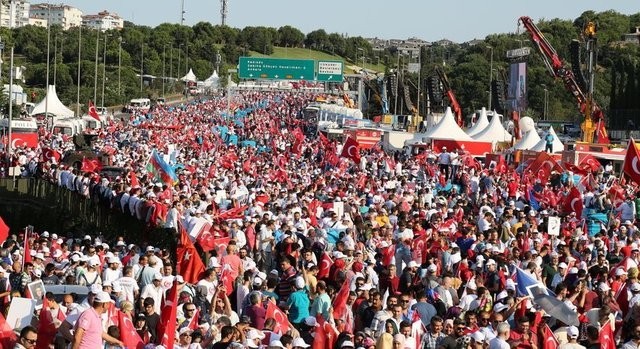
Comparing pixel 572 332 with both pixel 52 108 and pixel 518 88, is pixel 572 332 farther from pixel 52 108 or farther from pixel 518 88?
pixel 52 108

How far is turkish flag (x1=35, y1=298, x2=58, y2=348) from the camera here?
41.6 feet

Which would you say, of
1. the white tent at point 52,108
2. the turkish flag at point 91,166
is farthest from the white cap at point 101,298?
the white tent at point 52,108

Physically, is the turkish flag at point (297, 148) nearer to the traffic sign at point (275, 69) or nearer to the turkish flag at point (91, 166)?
the turkish flag at point (91, 166)

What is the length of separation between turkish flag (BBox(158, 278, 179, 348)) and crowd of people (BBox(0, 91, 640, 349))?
3 cm

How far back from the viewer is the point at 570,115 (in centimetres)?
12369

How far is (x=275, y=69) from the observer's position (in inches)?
4486

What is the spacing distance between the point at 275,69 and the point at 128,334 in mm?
101662

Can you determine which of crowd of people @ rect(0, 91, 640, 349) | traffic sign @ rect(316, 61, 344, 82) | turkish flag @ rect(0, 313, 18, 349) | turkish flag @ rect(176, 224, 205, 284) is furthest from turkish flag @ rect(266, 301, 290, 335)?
traffic sign @ rect(316, 61, 344, 82)

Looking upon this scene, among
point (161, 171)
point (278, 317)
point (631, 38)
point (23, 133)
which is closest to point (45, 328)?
point (278, 317)

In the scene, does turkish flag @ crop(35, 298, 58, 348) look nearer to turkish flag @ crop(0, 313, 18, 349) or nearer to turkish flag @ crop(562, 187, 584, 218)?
turkish flag @ crop(0, 313, 18, 349)

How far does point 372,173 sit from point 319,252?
17624 mm

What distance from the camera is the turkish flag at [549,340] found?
1351cm

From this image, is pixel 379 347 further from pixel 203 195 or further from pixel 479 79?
pixel 479 79

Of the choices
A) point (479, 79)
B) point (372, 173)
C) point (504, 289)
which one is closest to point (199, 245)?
point (504, 289)
